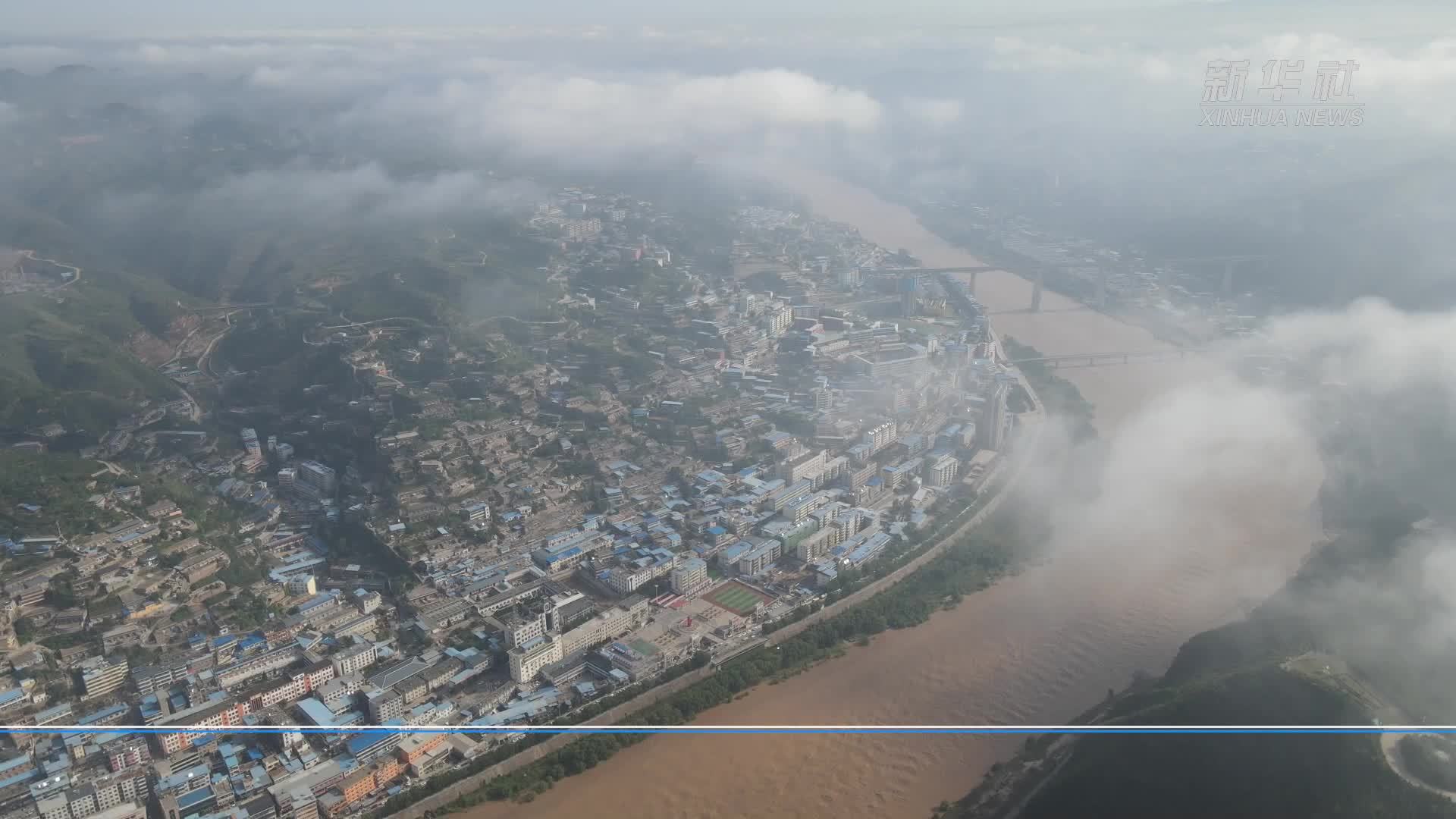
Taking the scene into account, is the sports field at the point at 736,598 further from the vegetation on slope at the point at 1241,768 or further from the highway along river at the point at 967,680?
the vegetation on slope at the point at 1241,768

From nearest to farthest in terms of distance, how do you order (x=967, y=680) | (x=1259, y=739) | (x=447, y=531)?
(x=1259, y=739) → (x=967, y=680) → (x=447, y=531)

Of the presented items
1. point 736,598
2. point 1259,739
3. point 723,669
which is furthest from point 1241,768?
point 736,598

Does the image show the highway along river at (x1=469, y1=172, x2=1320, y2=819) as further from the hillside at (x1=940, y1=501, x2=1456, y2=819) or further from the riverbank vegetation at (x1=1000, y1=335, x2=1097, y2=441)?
the riverbank vegetation at (x1=1000, y1=335, x2=1097, y2=441)

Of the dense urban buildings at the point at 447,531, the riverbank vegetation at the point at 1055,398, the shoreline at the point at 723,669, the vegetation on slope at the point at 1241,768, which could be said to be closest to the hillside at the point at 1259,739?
the vegetation on slope at the point at 1241,768

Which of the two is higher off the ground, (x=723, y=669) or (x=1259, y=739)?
(x=1259, y=739)

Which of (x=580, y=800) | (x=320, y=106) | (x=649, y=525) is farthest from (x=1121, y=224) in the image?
(x=320, y=106)

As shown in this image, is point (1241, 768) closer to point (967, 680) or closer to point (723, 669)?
point (967, 680)

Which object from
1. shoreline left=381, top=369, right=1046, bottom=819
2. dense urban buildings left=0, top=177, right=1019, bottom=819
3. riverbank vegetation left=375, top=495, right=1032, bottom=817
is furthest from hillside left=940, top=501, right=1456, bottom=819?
dense urban buildings left=0, top=177, right=1019, bottom=819
